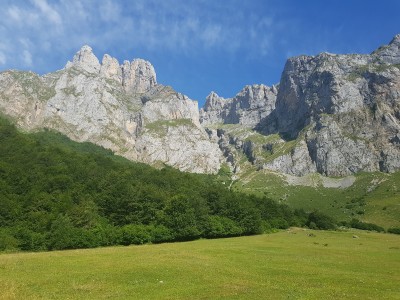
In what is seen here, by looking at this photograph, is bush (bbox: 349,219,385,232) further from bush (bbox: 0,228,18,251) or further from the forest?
bush (bbox: 0,228,18,251)

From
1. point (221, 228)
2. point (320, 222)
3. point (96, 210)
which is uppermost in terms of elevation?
point (96, 210)

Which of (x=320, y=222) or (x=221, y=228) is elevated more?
(x=320, y=222)

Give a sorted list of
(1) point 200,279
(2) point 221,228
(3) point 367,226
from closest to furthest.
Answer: (1) point 200,279
(2) point 221,228
(3) point 367,226

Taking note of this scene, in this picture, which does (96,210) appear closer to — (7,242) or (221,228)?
(7,242)

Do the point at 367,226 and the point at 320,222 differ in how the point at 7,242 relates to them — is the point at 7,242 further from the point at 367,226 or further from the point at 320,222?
the point at 367,226

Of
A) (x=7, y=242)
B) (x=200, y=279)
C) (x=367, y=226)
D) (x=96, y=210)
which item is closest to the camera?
(x=200, y=279)

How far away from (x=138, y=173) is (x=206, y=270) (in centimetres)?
13797

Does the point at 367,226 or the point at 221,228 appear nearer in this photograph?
the point at 221,228

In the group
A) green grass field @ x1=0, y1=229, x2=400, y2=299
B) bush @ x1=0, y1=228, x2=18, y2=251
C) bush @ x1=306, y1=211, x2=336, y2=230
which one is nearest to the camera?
green grass field @ x1=0, y1=229, x2=400, y2=299

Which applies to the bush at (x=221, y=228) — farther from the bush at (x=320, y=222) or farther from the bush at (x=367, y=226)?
the bush at (x=367, y=226)

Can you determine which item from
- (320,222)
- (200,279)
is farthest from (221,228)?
(200,279)

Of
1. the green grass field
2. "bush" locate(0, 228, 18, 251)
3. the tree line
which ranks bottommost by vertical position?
the green grass field

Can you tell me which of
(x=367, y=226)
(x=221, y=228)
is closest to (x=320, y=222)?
(x=367, y=226)

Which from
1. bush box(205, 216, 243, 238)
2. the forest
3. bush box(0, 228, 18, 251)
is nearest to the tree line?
the forest
